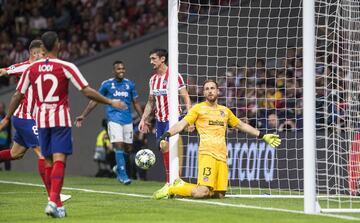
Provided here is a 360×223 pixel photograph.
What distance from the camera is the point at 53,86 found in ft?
36.2

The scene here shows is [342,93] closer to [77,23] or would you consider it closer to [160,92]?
[160,92]

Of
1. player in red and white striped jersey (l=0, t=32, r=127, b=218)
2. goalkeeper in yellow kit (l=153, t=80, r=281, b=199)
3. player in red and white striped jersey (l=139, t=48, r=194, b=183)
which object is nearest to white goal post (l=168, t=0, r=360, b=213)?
player in red and white striped jersey (l=139, t=48, r=194, b=183)

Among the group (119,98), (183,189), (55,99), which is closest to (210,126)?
(183,189)

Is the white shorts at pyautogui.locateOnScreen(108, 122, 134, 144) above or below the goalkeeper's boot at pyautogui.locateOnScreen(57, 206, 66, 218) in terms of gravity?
above

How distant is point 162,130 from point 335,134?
2.80 meters

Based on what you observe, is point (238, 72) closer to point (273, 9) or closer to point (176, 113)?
point (273, 9)

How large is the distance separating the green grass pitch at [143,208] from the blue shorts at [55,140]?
746 millimetres

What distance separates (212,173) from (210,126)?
658 mm

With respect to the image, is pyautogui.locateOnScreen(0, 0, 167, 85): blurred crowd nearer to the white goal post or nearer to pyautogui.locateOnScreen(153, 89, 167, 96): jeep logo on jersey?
the white goal post

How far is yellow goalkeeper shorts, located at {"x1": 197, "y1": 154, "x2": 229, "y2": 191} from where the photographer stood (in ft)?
45.2

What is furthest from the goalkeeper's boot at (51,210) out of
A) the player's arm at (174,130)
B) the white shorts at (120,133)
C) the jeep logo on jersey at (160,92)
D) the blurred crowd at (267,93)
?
the white shorts at (120,133)

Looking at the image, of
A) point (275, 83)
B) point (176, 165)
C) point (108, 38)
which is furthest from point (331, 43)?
point (108, 38)

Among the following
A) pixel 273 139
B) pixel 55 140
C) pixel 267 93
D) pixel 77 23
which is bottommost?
pixel 55 140

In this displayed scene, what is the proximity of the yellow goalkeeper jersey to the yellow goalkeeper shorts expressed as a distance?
78mm
